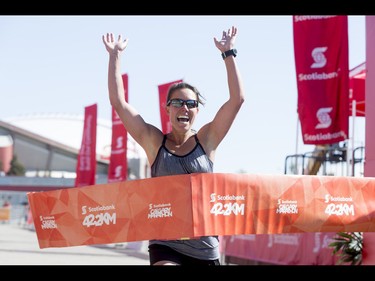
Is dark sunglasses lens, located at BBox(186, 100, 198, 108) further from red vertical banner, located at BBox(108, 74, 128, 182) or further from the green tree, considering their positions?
the green tree

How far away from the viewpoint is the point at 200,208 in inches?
155

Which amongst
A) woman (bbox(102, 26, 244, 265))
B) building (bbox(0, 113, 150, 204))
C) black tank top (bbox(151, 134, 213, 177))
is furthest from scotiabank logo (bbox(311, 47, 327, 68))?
building (bbox(0, 113, 150, 204))

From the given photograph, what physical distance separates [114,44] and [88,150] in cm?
2436

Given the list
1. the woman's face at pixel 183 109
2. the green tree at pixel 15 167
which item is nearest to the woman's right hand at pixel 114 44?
the woman's face at pixel 183 109

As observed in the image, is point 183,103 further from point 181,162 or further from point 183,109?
point 181,162

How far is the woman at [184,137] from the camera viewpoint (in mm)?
3820

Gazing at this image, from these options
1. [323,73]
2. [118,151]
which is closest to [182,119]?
[323,73]

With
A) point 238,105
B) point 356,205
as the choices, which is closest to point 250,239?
point 356,205

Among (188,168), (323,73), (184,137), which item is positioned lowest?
(188,168)

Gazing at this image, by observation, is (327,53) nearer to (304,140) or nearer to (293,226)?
(304,140)

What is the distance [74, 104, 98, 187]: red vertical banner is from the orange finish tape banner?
74.6 ft

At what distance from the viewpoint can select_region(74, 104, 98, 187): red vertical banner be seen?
2733 cm
